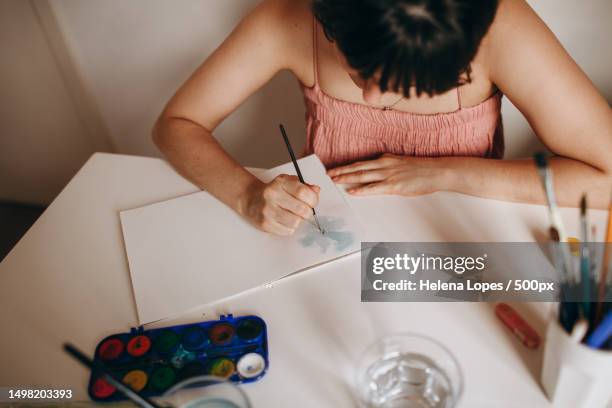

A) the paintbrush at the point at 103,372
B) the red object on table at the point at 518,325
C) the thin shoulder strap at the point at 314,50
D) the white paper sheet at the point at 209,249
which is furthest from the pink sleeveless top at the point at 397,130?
the paintbrush at the point at 103,372

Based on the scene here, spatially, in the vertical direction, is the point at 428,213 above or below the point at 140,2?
below

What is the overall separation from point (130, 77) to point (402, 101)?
92 centimetres

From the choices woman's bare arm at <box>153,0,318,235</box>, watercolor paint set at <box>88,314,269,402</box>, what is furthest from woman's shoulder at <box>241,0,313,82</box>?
watercolor paint set at <box>88,314,269,402</box>

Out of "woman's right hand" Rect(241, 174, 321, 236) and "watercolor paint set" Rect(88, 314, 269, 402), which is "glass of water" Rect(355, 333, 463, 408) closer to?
"watercolor paint set" Rect(88, 314, 269, 402)

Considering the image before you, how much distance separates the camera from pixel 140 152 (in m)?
1.69

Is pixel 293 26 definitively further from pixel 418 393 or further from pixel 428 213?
pixel 418 393

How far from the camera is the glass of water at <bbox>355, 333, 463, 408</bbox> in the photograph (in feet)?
1.64

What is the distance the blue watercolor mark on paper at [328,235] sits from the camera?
2.23ft

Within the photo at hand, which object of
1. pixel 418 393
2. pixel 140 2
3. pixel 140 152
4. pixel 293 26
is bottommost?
pixel 418 393

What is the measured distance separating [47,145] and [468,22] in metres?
1.50

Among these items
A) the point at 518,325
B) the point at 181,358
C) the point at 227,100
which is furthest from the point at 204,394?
the point at 227,100

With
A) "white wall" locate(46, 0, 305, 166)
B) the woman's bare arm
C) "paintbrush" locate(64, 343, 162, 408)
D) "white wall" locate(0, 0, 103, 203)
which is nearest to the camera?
"paintbrush" locate(64, 343, 162, 408)

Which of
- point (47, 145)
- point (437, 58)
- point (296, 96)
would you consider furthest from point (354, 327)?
point (47, 145)

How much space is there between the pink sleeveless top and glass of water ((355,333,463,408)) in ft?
1.46
